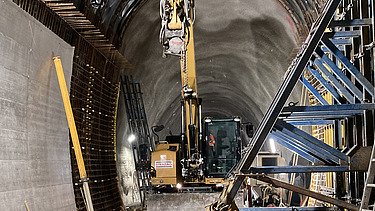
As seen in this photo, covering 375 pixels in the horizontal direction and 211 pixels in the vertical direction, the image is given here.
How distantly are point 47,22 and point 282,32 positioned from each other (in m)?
6.55

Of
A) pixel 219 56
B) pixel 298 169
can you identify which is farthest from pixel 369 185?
pixel 219 56

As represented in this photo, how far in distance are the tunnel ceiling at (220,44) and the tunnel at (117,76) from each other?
0.04m

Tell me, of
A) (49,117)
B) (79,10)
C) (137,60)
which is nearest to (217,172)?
(137,60)

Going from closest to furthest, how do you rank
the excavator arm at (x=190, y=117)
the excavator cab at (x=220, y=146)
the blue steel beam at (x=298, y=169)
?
the blue steel beam at (x=298, y=169), the excavator arm at (x=190, y=117), the excavator cab at (x=220, y=146)

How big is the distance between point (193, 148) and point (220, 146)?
1.71 m

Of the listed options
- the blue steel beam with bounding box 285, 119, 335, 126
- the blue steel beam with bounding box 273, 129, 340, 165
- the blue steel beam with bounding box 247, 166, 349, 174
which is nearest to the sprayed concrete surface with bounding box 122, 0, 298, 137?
the blue steel beam with bounding box 285, 119, 335, 126

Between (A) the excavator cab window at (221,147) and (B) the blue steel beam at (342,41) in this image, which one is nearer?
(B) the blue steel beam at (342,41)

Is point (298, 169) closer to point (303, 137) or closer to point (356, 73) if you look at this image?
point (303, 137)

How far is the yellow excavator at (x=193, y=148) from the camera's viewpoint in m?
13.2

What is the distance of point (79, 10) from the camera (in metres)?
10.0

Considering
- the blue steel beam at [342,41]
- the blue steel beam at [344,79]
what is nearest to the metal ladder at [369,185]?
the blue steel beam at [344,79]

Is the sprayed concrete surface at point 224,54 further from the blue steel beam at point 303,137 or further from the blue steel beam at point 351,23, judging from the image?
the blue steel beam at point 303,137

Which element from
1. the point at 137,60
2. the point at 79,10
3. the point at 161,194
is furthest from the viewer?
the point at 137,60

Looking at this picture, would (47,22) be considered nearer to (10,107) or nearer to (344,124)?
(10,107)
